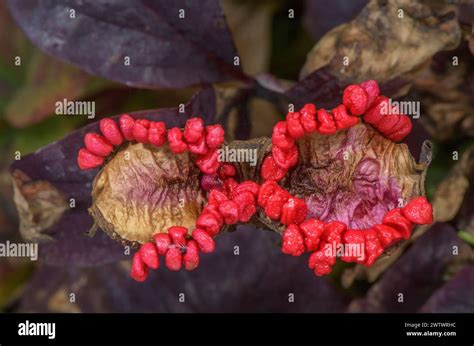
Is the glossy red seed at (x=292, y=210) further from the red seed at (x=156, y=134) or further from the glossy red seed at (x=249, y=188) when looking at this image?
the red seed at (x=156, y=134)

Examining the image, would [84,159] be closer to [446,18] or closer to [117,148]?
[117,148]

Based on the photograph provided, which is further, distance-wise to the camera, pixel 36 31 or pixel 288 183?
pixel 36 31

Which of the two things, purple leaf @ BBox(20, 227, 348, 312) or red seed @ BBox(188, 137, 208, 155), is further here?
purple leaf @ BBox(20, 227, 348, 312)

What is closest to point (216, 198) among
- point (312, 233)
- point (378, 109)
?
point (312, 233)

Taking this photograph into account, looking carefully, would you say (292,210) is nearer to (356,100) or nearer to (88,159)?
(356,100)

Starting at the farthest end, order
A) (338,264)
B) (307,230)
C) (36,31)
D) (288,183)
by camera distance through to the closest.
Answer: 1. (338,264)
2. (36,31)
3. (288,183)
4. (307,230)

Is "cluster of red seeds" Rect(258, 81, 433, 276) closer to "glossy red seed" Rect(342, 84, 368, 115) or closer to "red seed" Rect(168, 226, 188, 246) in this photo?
"glossy red seed" Rect(342, 84, 368, 115)

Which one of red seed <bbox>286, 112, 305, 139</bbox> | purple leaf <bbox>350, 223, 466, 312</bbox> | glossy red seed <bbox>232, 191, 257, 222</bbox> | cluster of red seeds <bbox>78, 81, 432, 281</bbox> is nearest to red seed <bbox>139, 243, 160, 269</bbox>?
cluster of red seeds <bbox>78, 81, 432, 281</bbox>

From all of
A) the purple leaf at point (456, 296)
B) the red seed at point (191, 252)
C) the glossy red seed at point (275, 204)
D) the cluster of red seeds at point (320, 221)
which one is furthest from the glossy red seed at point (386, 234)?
the purple leaf at point (456, 296)
